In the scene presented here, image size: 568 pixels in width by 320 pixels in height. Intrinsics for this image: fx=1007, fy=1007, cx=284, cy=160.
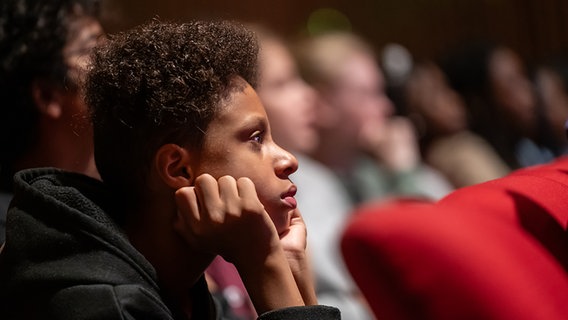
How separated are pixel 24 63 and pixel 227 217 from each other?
0.49 m

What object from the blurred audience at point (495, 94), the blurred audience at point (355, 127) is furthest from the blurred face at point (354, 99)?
the blurred audience at point (495, 94)

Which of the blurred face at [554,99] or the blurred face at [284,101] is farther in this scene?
the blurred face at [554,99]

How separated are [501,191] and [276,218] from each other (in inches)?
A: 8.7

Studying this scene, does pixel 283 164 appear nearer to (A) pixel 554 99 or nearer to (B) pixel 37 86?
(B) pixel 37 86

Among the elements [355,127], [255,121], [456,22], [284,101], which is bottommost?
[456,22]

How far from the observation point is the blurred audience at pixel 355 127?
98.2 inches

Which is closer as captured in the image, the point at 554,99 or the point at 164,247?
Result: the point at 164,247

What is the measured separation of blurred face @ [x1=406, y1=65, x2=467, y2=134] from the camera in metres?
2.88

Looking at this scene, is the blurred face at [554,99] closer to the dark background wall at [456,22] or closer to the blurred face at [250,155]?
the dark background wall at [456,22]

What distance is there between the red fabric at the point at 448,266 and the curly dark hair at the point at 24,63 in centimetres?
58

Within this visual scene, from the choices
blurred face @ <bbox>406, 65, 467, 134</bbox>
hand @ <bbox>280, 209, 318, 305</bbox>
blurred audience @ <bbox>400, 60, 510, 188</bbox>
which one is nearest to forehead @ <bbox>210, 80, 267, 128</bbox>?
hand @ <bbox>280, 209, 318, 305</bbox>

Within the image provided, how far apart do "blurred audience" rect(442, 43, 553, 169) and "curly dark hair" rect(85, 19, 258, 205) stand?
2179 mm

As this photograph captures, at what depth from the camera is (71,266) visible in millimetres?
904

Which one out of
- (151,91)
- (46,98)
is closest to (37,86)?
(46,98)
